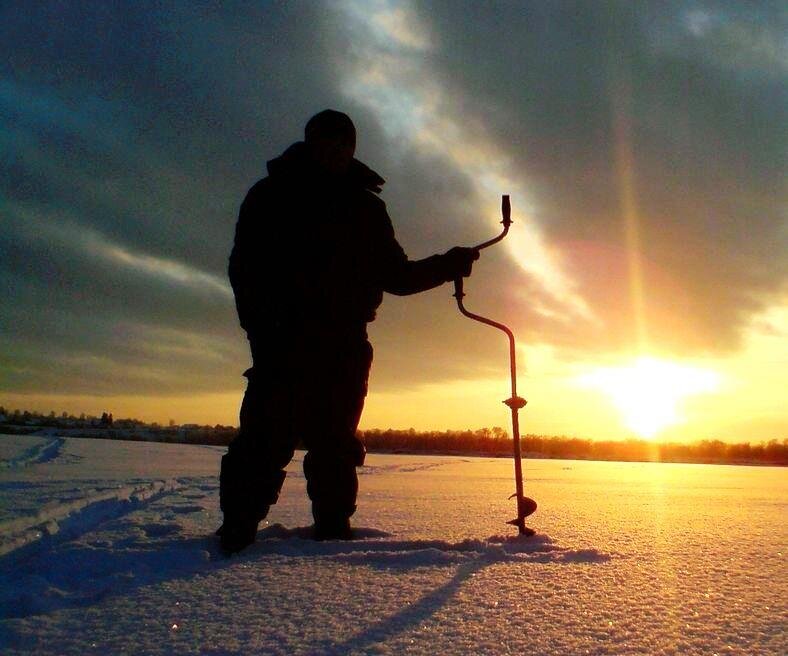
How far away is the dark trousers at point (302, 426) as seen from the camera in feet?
7.42

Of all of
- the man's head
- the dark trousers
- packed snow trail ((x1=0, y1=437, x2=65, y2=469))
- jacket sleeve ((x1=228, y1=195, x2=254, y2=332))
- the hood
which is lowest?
packed snow trail ((x1=0, y1=437, x2=65, y2=469))

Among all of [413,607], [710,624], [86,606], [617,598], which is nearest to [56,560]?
[86,606]

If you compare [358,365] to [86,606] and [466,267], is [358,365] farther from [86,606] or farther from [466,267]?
[86,606]

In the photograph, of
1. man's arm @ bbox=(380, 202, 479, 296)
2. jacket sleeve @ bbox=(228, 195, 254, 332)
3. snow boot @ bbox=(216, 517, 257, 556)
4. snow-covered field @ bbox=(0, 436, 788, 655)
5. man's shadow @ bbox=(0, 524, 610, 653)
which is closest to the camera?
snow-covered field @ bbox=(0, 436, 788, 655)

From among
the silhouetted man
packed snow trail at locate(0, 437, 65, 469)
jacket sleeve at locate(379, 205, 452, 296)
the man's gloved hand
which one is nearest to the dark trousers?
the silhouetted man

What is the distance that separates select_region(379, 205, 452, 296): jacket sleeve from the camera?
2.66 m

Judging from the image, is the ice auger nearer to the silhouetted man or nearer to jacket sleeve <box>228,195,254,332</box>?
the silhouetted man

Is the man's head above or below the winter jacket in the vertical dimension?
above

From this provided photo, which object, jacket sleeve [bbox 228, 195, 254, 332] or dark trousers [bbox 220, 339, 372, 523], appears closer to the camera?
dark trousers [bbox 220, 339, 372, 523]

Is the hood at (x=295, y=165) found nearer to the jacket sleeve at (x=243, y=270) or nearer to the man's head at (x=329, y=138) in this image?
the man's head at (x=329, y=138)

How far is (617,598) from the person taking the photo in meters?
1.43

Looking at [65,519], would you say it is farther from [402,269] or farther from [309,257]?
[402,269]

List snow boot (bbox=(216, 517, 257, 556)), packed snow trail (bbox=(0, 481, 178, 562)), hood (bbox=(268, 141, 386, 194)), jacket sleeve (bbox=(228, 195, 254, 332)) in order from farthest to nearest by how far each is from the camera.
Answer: hood (bbox=(268, 141, 386, 194)) < jacket sleeve (bbox=(228, 195, 254, 332)) < packed snow trail (bbox=(0, 481, 178, 562)) < snow boot (bbox=(216, 517, 257, 556))

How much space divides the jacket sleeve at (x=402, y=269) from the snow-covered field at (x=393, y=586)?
975mm
